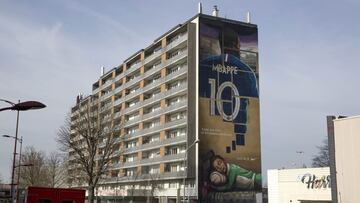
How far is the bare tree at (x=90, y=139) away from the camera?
5825cm

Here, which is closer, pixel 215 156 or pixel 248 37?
pixel 215 156

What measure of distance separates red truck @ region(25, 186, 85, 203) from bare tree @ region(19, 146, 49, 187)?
69015mm

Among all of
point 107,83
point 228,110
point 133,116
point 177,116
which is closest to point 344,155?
point 228,110

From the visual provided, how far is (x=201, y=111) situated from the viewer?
7919 centimetres

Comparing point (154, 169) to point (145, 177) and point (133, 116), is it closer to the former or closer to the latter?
point (145, 177)

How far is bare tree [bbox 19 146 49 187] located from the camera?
95562 mm

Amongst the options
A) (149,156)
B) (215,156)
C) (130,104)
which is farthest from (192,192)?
(130,104)

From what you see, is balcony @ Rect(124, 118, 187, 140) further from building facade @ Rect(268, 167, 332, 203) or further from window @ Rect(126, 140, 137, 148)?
building facade @ Rect(268, 167, 332, 203)

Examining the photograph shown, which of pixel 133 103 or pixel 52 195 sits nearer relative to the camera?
pixel 52 195

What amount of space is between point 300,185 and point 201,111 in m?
18.5

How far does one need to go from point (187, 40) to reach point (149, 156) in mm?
23736

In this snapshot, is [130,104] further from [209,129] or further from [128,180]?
[209,129]

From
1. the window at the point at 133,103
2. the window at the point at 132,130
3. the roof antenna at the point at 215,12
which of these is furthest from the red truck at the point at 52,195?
the window at the point at 133,103

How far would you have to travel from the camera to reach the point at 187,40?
80812mm
